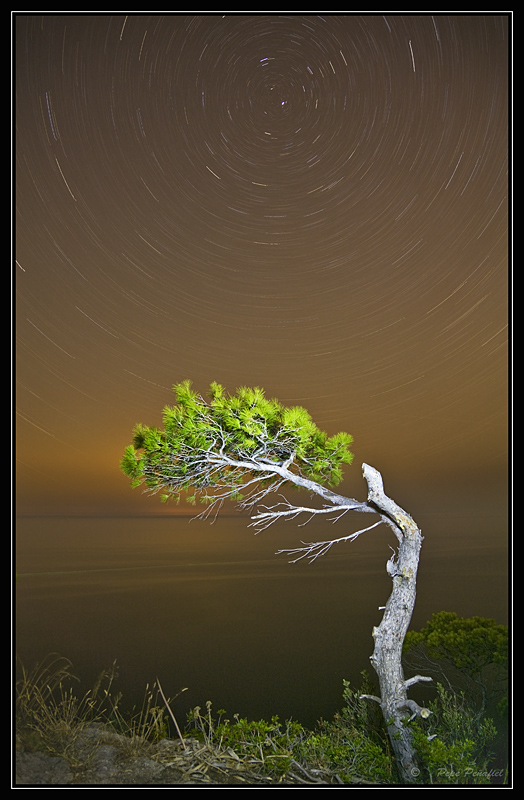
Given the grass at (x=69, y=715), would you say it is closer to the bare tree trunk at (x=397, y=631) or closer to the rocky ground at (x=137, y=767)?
the rocky ground at (x=137, y=767)

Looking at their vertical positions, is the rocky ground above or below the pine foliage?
below

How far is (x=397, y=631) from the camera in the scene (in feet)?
16.3

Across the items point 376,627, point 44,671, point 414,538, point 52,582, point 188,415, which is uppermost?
point 188,415

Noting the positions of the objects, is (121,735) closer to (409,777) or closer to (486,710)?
(409,777)

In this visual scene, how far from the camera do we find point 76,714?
4.96 meters

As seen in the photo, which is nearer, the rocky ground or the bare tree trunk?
the rocky ground

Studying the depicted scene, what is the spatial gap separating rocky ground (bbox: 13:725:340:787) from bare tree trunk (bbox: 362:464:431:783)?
2.07 ft

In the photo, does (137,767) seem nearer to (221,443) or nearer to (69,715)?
(69,715)

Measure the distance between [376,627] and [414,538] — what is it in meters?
0.84

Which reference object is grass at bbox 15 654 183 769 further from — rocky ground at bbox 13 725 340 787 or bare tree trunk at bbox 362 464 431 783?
bare tree trunk at bbox 362 464 431 783

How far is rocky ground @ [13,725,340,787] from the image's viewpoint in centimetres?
443

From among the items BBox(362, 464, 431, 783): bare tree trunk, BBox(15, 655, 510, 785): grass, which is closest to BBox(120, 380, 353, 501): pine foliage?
BBox(362, 464, 431, 783): bare tree trunk

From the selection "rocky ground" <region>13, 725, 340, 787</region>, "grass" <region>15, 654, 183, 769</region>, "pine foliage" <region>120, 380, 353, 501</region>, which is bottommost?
"rocky ground" <region>13, 725, 340, 787</region>
